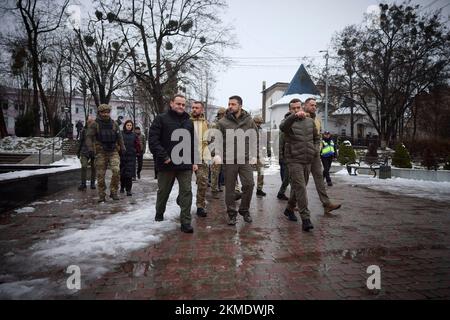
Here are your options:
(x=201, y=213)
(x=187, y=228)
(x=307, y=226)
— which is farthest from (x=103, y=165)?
(x=307, y=226)

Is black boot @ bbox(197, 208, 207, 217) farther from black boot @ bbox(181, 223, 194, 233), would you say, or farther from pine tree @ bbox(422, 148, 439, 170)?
pine tree @ bbox(422, 148, 439, 170)

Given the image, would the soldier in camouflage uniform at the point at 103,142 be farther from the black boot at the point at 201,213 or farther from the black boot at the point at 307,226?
the black boot at the point at 307,226

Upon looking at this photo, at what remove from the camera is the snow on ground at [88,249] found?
264cm

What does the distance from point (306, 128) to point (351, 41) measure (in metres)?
28.5

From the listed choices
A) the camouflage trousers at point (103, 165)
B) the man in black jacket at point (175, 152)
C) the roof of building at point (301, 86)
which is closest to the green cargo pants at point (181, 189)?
the man in black jacket at point (175, 152)

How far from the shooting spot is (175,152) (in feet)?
15.1

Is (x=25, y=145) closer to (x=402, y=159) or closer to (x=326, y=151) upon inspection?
(x=326, y=151)

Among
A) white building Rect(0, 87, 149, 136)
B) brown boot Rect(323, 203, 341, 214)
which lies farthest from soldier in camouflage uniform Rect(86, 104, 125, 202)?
white building Rect(0, 87, 149, 136)

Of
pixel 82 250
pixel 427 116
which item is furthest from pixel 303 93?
pixel 82 250

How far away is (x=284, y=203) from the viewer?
699cm

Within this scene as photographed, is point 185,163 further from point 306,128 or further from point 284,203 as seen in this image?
point 284,203

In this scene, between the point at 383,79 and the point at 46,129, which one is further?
the point at 46,129

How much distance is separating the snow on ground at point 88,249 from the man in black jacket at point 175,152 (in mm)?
487
